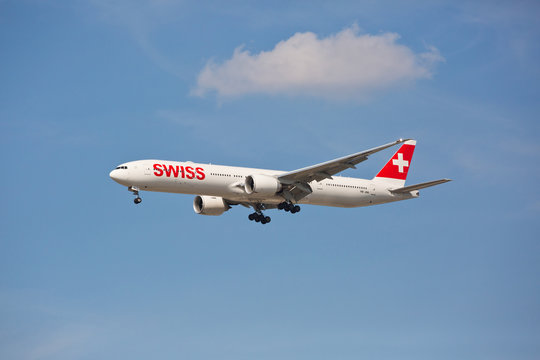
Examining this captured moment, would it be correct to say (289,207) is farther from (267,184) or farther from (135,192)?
(135,192)

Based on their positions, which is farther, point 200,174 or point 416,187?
point 416,187

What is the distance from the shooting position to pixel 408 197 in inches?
2596

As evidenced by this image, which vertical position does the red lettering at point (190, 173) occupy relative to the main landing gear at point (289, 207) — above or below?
above

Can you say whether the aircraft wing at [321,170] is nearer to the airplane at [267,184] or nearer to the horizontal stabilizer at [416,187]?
the airplane at [267,184]

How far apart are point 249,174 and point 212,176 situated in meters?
3.37

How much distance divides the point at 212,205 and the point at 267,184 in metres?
6.98

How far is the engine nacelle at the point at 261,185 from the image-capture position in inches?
2324

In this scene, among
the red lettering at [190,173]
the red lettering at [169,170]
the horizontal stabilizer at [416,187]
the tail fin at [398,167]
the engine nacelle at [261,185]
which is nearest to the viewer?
the red lettering at [169,170]

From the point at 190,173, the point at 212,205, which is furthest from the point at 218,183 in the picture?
the point at 212,205

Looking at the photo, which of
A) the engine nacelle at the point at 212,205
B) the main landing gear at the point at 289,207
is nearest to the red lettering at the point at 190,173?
the engine nacelle at the point at 212,205

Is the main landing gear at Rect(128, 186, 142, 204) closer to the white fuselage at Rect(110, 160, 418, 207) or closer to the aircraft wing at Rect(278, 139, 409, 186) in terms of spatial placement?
the white fuselage at Rect(110, 160, 418, 207)

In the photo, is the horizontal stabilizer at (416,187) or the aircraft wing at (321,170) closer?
the aircraft wing at (321,170)

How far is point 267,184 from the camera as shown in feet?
195

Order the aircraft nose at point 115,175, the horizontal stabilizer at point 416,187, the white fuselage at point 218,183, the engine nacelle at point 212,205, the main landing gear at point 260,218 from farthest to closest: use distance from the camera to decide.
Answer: the main landing gear at point 260,218 → the engine nacelle at point 212,205 → the horizontal stabilizer at point 416,187 → the white fuselage at point 218,183 → the aircraft nose at point 115,175
